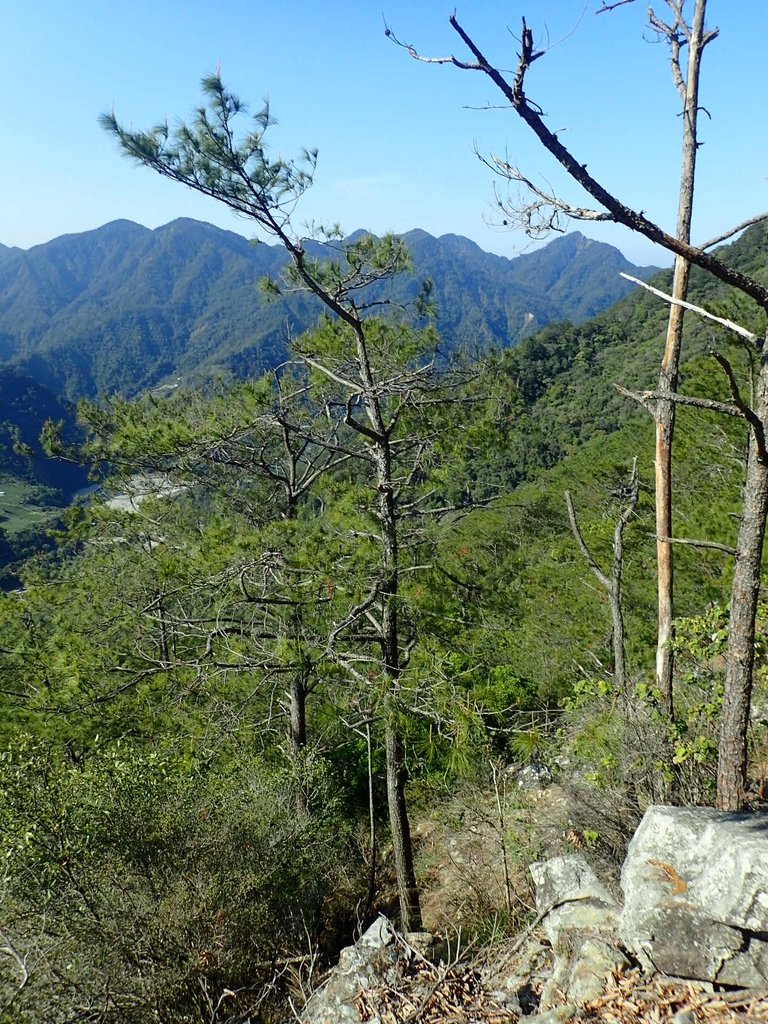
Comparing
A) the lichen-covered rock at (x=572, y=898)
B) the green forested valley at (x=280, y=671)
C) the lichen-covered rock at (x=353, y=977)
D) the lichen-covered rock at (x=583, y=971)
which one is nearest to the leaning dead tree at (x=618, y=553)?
the green forested valley at (x=280, y=671)

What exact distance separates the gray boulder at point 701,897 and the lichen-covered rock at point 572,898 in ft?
1.38

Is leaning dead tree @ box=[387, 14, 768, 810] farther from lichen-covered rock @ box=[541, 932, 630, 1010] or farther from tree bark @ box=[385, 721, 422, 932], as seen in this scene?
tree bark @ box=[385, 721, 422, 932]

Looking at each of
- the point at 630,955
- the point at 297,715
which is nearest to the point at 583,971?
the point at 630,955

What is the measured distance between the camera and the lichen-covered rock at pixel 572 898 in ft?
10.3

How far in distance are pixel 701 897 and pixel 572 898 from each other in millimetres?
928

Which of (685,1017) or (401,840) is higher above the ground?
(685,1017)

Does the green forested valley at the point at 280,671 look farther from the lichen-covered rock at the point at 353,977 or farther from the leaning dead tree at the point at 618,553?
the lichen-covered rock at the point at 353,977

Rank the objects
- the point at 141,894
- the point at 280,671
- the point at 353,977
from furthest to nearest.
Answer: the point at 280,671
the point at 141,894
the point at 353,977

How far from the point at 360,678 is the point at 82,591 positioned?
352 centimetres

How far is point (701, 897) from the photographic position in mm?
2607

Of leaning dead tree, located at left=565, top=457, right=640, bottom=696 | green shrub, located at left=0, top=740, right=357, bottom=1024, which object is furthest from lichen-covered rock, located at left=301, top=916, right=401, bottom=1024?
leaning dead tree, located at left=565, top=457, right=640, bottom=696

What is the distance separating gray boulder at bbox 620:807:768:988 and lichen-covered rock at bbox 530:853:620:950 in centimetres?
42

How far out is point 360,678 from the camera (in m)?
5.16

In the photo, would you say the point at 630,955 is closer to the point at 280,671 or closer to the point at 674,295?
the point at 280,671
